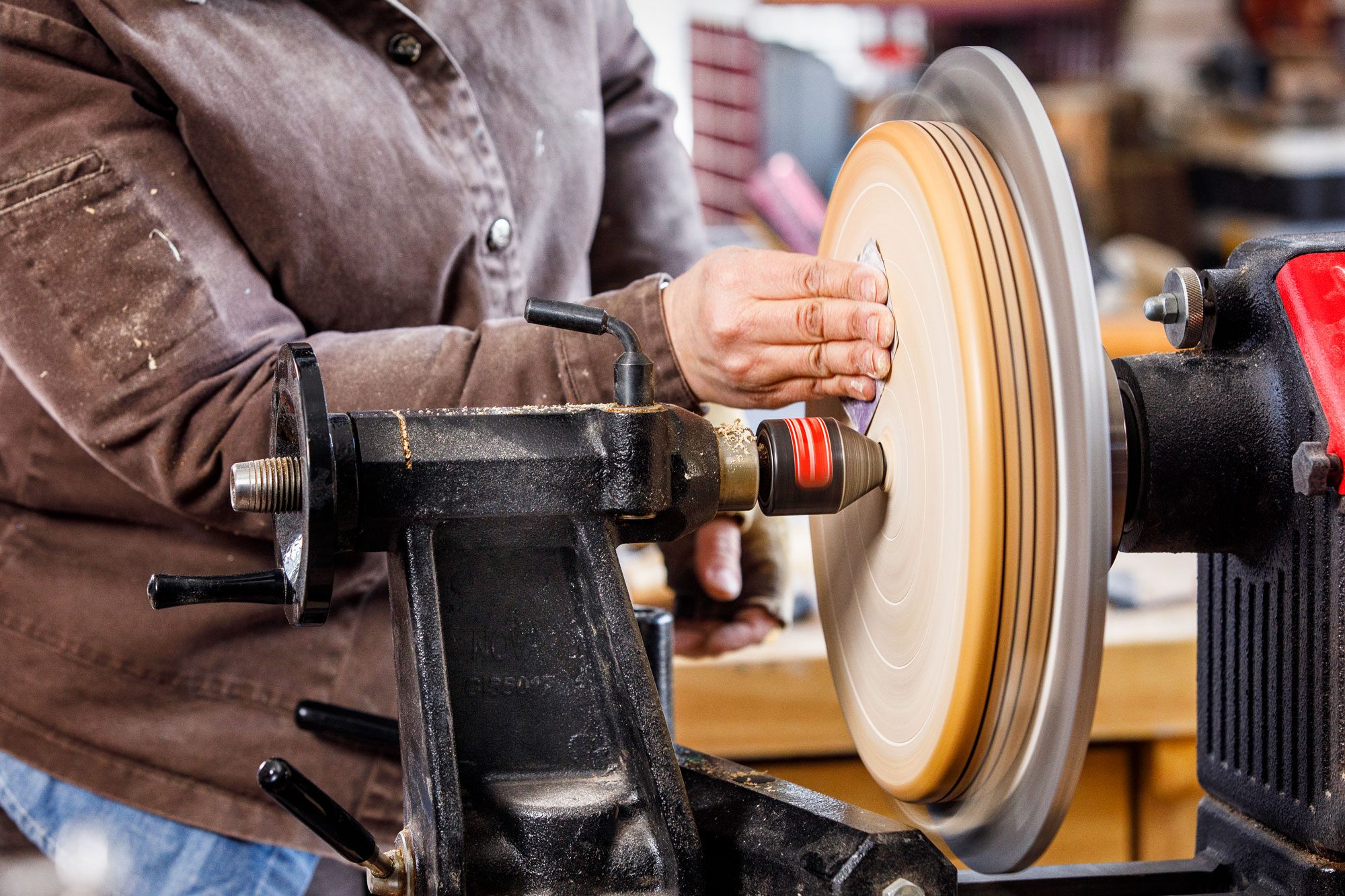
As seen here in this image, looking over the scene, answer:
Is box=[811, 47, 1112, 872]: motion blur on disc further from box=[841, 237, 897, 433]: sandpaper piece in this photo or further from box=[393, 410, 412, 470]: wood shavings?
box=[393, 410, 412, 470]: wood shavings

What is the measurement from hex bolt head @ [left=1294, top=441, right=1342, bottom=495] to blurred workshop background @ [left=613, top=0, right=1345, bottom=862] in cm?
36

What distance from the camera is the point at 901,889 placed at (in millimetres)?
627

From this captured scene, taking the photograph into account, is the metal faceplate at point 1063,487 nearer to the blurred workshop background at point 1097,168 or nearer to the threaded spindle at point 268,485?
the blurred workshop background at point 1097,168

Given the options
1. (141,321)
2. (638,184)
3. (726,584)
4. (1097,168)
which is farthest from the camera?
(1097,168)

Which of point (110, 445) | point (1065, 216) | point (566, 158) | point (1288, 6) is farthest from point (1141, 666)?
point (1288, 6)

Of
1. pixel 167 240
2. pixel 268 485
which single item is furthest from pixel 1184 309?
pixel 167 240

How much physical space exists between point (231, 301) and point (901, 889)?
57 cm

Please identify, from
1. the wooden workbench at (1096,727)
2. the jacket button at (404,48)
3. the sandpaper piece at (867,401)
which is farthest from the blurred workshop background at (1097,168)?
the jacket button at (404,48)

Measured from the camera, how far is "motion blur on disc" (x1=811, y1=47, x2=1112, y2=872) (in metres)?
0.65

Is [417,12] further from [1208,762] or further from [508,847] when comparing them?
[1208,762]

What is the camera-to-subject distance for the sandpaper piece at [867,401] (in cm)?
80

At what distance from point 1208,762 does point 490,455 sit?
0.51m

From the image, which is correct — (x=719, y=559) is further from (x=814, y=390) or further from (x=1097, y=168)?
(x=1097, y=168)

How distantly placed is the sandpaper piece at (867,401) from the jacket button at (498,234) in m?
0.33
